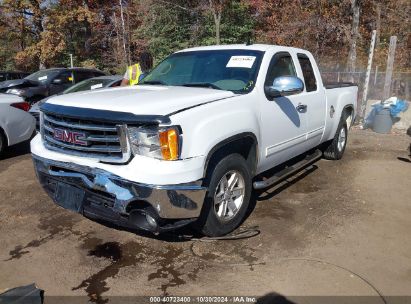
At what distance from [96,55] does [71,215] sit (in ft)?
95.5

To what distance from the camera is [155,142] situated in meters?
3.33

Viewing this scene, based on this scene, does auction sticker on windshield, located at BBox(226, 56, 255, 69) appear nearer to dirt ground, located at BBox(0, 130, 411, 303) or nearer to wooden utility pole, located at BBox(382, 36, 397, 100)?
dirt ground, located at BBox(0, 130, 411, 303)

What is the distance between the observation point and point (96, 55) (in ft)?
104

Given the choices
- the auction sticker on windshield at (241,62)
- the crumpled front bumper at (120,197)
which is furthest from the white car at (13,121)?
the auction sticker on windshield at (241,62)

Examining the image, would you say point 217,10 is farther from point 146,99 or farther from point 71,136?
point 71,136

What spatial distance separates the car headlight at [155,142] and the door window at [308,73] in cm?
280

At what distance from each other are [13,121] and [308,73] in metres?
5.18

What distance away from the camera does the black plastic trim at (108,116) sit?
3.27 metres

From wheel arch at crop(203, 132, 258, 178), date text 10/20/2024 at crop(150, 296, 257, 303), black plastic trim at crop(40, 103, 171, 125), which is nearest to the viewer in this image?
date text 10/20/2024 at crop(150, 296, 257, 303)

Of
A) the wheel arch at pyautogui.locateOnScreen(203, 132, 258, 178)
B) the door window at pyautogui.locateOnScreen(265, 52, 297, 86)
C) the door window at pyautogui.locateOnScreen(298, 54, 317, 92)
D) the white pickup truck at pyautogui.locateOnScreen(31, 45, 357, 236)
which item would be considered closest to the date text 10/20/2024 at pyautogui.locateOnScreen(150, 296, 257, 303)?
the white pickup truck at pyautogui.locateOnScreen(31, 45, 357, 236)

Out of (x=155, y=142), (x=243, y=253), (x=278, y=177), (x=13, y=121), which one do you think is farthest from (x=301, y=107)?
(x=13, y=121)

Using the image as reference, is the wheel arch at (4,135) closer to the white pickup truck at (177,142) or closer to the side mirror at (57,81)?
the white pickup truck at (177,142)

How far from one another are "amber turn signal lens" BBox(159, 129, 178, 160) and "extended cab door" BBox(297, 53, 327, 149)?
2548 millimetres

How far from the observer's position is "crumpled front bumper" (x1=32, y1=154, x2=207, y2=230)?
131 inches
